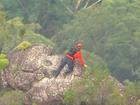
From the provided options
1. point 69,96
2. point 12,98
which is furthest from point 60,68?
point 12,98

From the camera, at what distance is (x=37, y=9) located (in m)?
37.2

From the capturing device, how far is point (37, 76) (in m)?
18.6

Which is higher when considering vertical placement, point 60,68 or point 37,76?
point 60,68

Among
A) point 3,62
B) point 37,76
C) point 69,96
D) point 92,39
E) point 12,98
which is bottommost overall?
point 12,98

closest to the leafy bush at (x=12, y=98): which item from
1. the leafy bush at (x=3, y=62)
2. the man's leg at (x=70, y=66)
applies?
the leafy bush at (x=3, y=62)

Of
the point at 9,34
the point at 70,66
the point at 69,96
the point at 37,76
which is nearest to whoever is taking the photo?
the point at 69,96

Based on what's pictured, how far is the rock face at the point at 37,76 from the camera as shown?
17.6 metres

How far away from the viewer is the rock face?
17.6 m

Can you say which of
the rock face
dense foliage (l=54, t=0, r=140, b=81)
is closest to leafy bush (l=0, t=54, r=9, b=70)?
the rock face

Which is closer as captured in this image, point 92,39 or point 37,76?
point 37,76

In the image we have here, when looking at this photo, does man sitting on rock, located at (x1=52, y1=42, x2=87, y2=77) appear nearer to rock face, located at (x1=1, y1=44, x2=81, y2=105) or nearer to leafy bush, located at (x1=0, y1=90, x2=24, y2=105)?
rock face, located at (x1=1, y1=44, x2=81, y2=105)

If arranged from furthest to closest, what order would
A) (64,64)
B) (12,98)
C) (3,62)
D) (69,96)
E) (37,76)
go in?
(3,62) < (37,76) < (64,64) < (12,98) < (69,96)

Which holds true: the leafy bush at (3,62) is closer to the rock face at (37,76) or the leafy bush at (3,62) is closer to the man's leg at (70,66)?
the rock face at (37,76)

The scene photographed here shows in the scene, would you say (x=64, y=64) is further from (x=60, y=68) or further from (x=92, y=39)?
(x=92, y=39)
